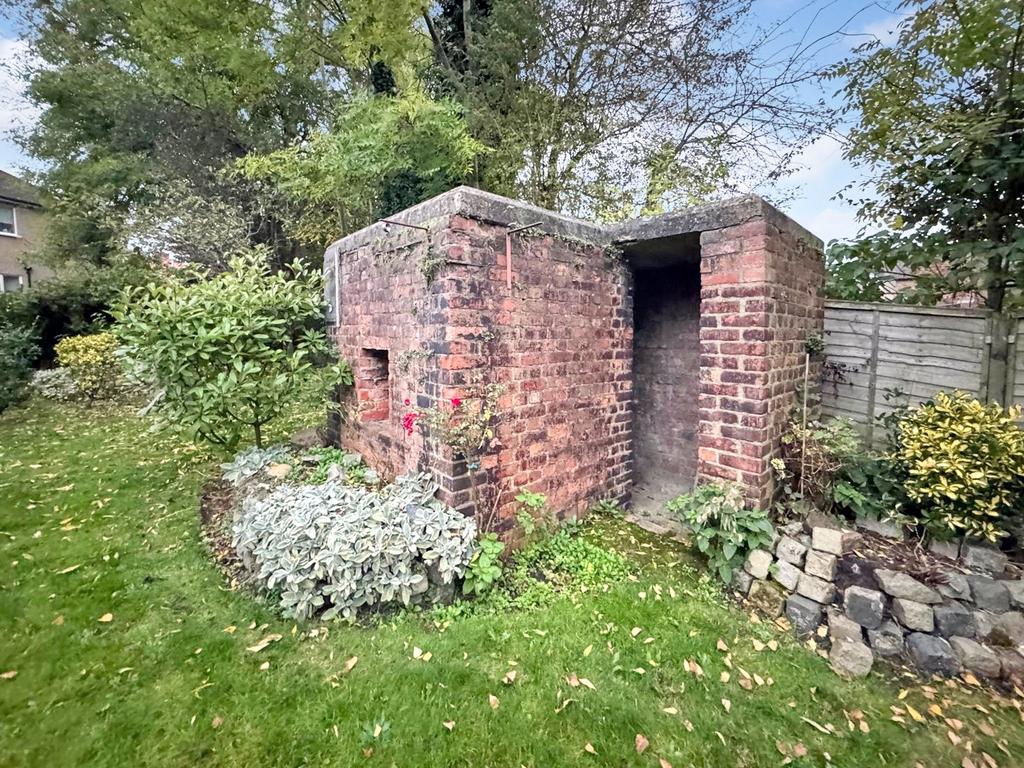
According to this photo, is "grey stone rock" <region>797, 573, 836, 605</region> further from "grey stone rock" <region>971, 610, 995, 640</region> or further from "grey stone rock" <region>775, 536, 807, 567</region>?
"grey stone rock" <region>971, 610, 995, 640</region>

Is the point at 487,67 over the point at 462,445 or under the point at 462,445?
over

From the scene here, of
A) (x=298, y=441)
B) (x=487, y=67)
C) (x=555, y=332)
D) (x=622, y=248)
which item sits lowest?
(x=298, y=441)

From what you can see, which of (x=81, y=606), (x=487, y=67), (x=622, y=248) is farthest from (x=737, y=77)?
(x=81, y=606)

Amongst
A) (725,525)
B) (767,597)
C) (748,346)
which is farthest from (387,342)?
(767,597)

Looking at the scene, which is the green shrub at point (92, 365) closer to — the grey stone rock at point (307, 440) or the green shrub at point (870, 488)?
the grey stone rock at point (307, 440)

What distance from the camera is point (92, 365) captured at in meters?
9.19

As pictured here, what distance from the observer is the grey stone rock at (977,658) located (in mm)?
2453

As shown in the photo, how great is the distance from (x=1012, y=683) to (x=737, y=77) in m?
8.55

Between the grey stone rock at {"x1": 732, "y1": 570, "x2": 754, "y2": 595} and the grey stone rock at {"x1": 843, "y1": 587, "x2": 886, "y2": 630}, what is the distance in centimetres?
54

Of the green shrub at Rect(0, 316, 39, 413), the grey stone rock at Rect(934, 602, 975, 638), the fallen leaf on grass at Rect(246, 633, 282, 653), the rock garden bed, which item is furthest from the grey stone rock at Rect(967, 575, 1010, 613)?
the green shrub at Rect(0, 316, 39, 413)

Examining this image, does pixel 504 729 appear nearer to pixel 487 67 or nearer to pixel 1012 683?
pixel 1012 683

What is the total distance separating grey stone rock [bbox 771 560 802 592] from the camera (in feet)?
9.73

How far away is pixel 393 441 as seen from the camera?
4.07 metres

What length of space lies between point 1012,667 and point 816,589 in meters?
0.91
